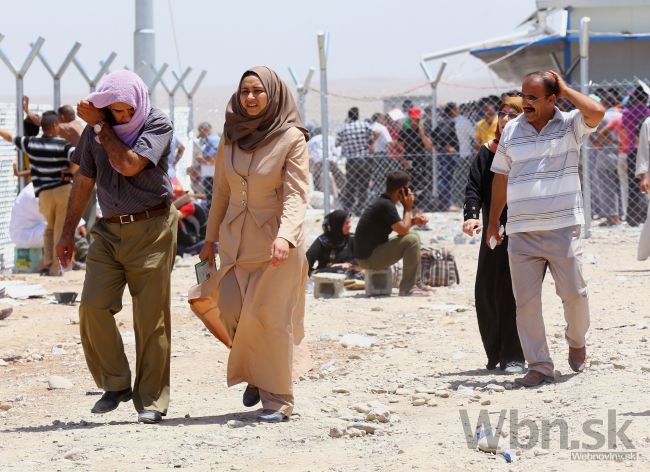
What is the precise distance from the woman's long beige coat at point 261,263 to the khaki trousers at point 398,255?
4689mm

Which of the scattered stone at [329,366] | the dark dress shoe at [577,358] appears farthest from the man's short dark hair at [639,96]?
the dark dress shoe at [577,358]

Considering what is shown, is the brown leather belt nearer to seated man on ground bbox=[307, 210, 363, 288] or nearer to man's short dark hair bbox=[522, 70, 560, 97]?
man's short dark hair bbox=[522, 70, 560, 97]

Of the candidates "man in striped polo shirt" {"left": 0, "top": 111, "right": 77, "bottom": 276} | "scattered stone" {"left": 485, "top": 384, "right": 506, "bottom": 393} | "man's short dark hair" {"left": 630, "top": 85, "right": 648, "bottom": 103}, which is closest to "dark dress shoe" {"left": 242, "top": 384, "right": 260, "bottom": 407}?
"scattered stone" {"left": 485, "top": 384, "right": 506, "bottom": 393}

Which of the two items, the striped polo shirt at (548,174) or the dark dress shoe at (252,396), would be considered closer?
the dark dress shoe at (252,396)

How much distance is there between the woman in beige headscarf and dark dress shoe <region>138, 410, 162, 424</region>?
382mm

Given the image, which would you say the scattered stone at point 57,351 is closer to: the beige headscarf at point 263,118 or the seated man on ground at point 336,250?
the beige headscarf at point 263,118

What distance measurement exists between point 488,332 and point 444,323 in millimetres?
2015

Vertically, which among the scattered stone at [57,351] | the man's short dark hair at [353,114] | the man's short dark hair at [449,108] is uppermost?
the man's short dark hair at [449,108]

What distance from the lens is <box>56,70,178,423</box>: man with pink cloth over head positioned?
18.7 feet

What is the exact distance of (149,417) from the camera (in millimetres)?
5789

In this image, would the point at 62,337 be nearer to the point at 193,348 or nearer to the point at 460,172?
the point at 193,348

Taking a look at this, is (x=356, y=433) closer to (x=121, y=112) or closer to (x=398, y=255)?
(x=121, y=112)

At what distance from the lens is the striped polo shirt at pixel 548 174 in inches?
247

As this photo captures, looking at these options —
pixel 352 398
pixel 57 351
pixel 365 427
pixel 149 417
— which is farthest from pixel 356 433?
pixel 57 351
